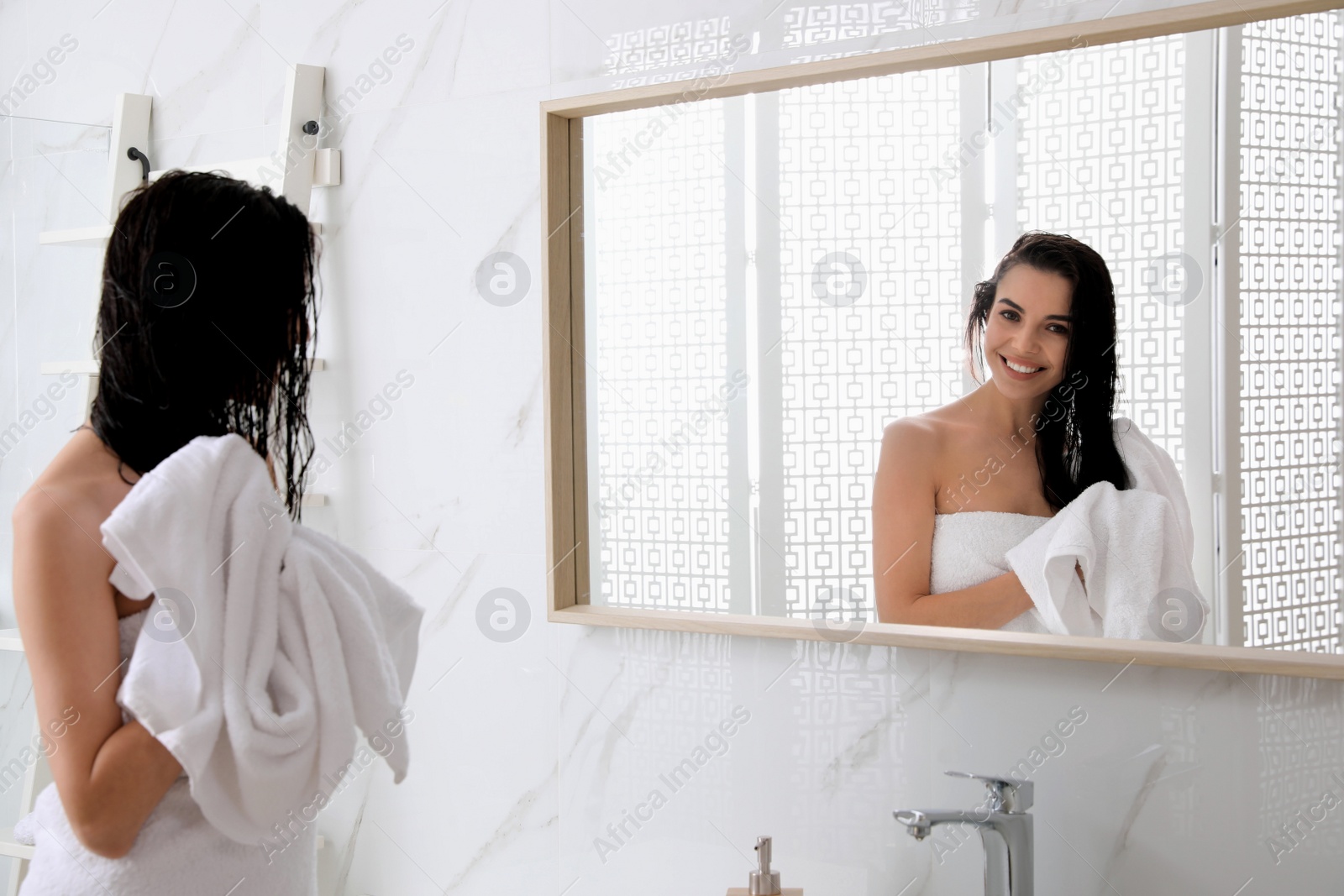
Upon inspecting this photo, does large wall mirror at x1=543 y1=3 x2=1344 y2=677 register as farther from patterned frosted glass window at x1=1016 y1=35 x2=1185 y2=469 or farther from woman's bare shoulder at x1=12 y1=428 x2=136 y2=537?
woman's bare shoulder at x1=12 y1=428 x2=136 y2=537

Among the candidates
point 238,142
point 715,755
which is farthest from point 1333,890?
point 238,142

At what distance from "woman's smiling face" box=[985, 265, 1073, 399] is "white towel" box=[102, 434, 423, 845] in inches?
25.3

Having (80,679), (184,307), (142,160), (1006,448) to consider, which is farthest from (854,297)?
(142,160)

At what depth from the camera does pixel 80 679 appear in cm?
70

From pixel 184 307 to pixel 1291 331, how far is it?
905mm

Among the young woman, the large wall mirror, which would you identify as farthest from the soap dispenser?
the young woman

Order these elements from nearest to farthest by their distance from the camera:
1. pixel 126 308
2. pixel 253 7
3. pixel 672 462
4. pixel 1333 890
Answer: pixel 126 308 < pixel 1333 890 < pixel 672 462 < pixel 253 7

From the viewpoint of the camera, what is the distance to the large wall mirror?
3.20 feet

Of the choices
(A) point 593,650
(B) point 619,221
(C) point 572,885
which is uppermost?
(B) point 619,221

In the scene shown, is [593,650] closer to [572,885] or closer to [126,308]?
[572,885]

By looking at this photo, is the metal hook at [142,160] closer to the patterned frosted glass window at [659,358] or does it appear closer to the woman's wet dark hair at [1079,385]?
the patterned frosted glass window at [659,358]

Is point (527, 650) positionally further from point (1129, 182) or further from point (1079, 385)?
point (1129, 182)

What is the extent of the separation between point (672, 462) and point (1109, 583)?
479 mm

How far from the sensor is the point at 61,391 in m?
1.57
